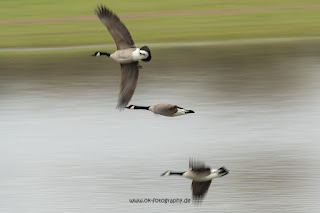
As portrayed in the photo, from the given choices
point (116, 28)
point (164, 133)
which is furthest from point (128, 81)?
point (164, 133)

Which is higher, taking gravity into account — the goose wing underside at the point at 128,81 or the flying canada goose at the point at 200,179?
the goose wing underside at the point at 128,81

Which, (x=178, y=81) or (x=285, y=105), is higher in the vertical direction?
(x=178, y=81)

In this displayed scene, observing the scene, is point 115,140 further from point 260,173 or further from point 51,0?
point 51,0

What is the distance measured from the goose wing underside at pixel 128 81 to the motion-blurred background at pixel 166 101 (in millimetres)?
1355

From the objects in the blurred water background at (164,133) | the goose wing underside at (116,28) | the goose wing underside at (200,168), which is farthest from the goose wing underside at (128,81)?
the blurred water background at (164,133)

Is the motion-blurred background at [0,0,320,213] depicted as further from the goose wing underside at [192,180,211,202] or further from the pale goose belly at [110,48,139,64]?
the pale goose belly at [110,48,139,64]

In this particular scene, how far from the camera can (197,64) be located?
16.8 m

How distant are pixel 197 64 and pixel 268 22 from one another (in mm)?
4503

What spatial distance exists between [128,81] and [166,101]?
17.8ft

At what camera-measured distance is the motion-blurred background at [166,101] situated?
9.24 m

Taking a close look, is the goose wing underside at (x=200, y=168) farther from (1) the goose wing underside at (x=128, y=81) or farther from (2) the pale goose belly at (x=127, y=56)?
(2) the pale goose belly at (x=127, y=56)

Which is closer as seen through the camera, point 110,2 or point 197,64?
point 197,64

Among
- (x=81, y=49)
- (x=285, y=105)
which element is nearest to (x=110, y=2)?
(x=81, y=49)

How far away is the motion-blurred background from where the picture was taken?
924 centimetres
